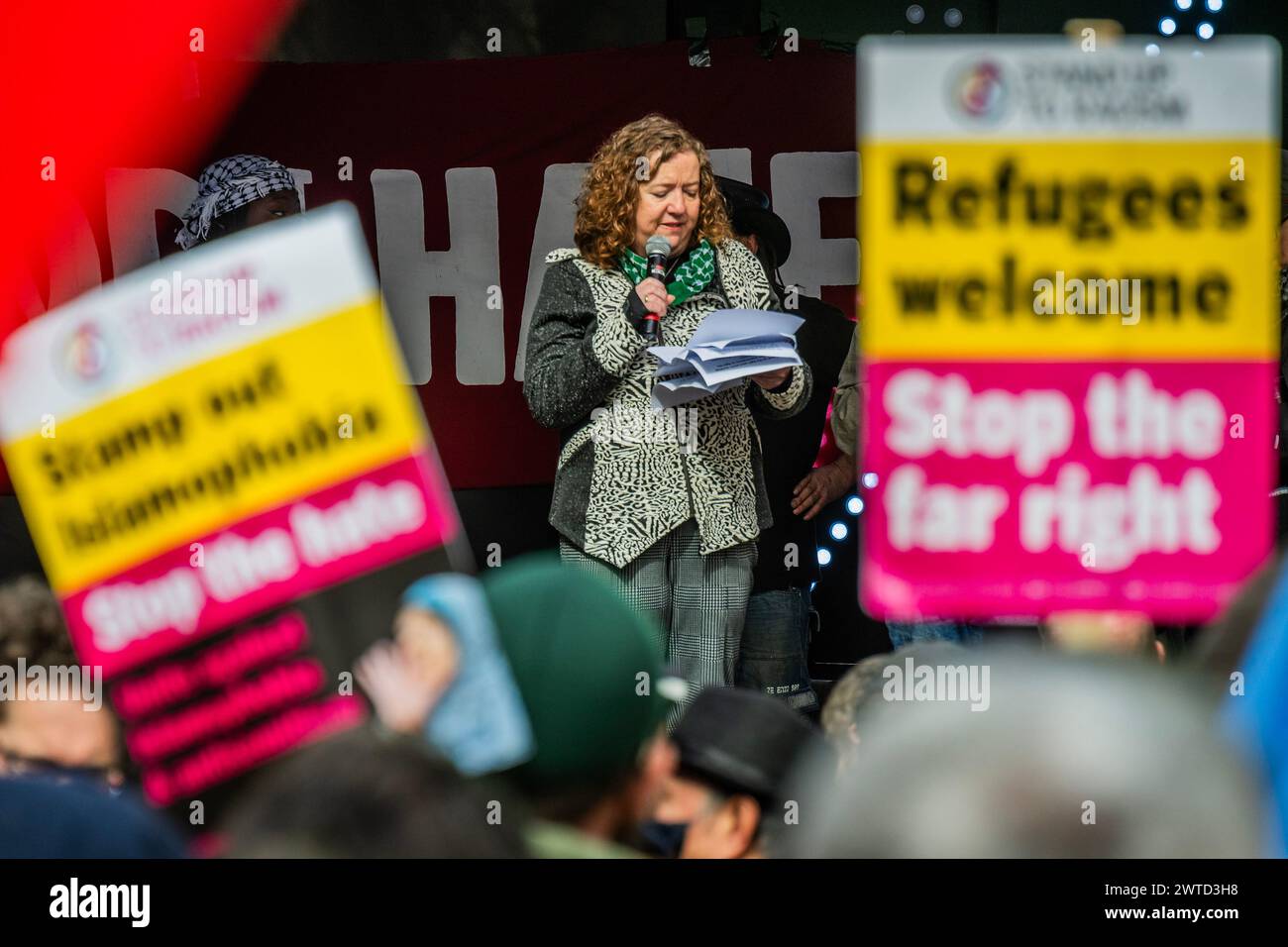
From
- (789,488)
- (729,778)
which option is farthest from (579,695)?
(789,488)

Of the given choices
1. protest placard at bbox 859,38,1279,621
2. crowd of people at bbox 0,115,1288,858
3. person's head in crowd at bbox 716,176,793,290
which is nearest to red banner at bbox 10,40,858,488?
person's head in crowd at bbox 716,176,793,290

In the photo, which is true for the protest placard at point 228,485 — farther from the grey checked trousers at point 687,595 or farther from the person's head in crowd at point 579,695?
the grey checked trousers at point 687,595

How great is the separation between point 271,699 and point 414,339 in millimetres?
2629

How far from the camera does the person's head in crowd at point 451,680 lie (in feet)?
7.09

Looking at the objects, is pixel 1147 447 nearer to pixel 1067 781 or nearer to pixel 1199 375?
pixel 1199 375

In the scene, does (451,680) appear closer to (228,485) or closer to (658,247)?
(228,485)

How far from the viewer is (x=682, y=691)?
11.5ft

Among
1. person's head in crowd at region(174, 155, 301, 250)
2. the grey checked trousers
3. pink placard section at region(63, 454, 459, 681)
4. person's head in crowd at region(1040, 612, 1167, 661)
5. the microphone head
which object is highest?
person's head in crowd at region(174, 155, 301, 250)

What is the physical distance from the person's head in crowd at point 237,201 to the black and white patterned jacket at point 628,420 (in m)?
0.86

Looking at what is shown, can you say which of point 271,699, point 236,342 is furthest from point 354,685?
point 236,342

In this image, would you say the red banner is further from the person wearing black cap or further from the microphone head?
the microphone head

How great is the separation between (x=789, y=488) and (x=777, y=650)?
609 millimetres

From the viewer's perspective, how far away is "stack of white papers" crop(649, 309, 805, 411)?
3361mm

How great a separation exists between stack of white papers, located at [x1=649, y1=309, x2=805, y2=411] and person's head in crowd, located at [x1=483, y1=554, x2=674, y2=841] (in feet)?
4.17
